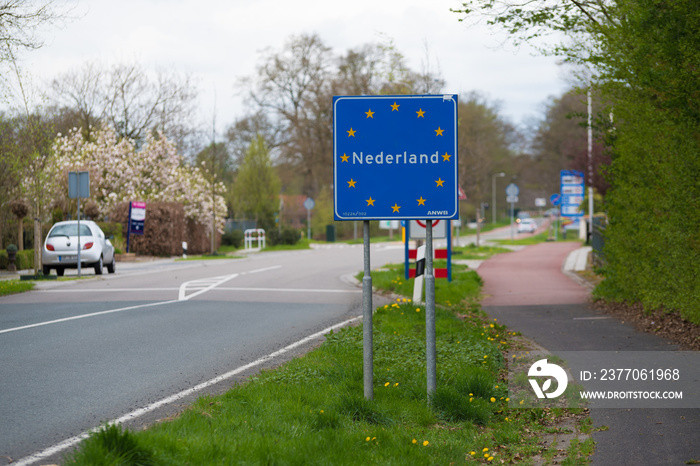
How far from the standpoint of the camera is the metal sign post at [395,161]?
646 centimetres

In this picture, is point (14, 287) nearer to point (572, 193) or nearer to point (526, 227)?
point (572, 193)

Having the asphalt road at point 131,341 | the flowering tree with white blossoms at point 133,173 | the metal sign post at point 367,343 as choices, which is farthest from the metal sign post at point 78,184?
the metal sign post at point 367,343

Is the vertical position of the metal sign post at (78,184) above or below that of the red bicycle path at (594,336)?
above

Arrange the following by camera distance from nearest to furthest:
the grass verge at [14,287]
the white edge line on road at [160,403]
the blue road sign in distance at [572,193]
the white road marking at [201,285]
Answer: the white edge line on road at [160,403] < the white road marking at [201,285] < the grass verge at [14,287] < the blue road sign in distance at [572,193]

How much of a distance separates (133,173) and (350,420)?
121ft

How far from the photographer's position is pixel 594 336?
10.2 m

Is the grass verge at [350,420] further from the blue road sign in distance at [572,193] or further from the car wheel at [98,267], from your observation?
the blue road sign in distance at [572,193]

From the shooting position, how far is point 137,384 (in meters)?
7.39

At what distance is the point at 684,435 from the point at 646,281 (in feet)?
19.9

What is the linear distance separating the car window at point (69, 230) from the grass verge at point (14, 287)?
4172 millimetres

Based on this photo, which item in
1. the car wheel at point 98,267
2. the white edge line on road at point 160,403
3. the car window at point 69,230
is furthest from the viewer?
the car wheel at point 98,267

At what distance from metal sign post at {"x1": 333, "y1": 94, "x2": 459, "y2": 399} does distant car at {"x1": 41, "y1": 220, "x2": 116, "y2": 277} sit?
17.9m

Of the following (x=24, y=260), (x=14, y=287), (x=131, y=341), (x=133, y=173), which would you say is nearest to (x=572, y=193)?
(x=24, y=260)

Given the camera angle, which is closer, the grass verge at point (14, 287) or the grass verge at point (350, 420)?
the grass verge at point (350, 420)
